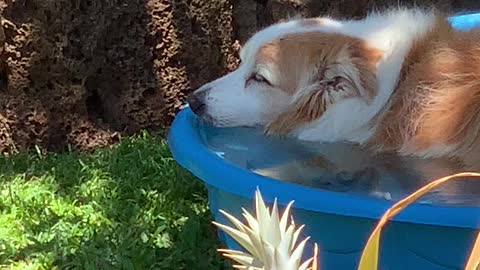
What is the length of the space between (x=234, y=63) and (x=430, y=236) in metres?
2.32

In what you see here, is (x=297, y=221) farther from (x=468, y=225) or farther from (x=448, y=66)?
(x=448, y=66)

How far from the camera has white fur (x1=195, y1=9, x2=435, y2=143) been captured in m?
2.71

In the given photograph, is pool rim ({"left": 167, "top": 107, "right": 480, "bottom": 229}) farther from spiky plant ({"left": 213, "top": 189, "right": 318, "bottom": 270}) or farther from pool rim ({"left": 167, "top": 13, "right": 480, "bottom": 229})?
spiky plant ({"left": 213, "top": 189, "right": 318, "bottom": 270})

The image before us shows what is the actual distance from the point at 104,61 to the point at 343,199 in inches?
85.8

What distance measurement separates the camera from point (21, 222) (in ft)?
10.9

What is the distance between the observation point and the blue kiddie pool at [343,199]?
2.15 m

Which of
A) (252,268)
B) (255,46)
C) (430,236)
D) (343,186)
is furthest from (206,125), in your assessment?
(252,268)

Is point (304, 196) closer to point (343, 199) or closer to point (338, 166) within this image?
point (343, 199)

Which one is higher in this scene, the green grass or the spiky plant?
the spiky plant

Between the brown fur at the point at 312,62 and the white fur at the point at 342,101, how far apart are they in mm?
25

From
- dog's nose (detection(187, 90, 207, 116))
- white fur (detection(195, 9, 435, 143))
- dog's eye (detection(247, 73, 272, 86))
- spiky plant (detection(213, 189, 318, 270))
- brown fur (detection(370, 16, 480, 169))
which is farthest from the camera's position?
dog's nose (detection(187, 90, 207, 116))

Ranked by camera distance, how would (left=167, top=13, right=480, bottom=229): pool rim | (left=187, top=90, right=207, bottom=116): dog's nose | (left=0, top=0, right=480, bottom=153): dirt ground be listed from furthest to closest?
(left=0, top=0, right=480, bottom=153): dirt ground, (left=187, top=90, right=207, bottom=116): dog's nose, (left=167, top=13, right=480, bottom=229): pool rim

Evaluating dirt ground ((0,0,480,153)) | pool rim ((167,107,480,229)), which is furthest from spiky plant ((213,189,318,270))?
dirt ground ((0,0,480,153))

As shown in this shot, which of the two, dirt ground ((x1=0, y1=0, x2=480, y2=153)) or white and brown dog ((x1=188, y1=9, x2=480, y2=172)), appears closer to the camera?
white and brown dog ((x1=188, y1=9, x2=480, y2=172))
